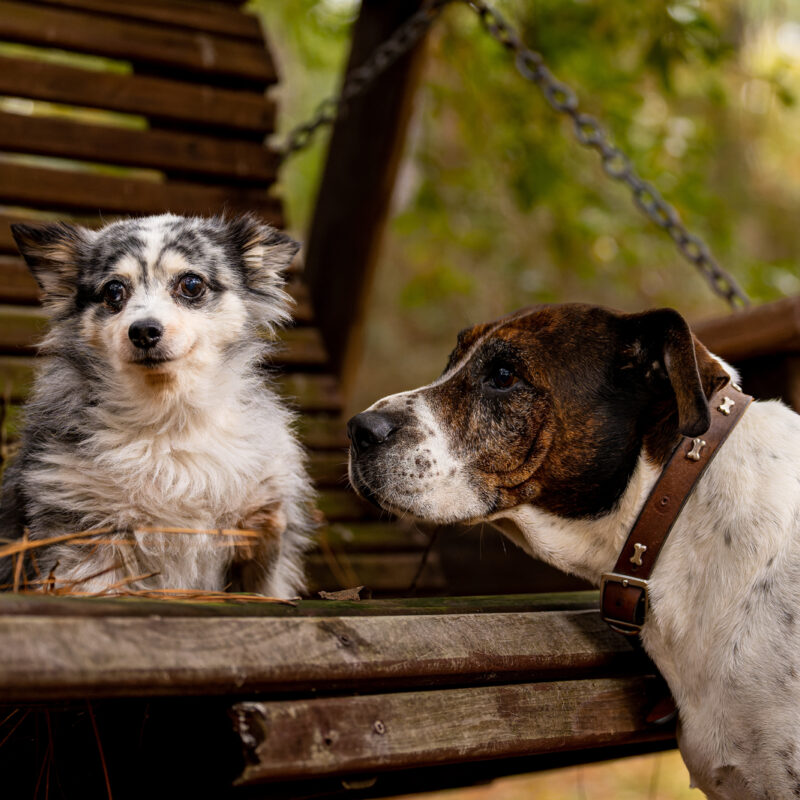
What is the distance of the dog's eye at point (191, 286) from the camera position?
255 cm

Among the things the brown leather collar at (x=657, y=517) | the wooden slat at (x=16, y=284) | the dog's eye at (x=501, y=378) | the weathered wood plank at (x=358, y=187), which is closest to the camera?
the brown leather collar at (x=657, y=517)

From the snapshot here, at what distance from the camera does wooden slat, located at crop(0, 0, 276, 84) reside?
4324 mm

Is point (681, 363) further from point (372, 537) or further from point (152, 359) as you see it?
point (372, 537)

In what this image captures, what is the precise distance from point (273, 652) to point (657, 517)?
102cm

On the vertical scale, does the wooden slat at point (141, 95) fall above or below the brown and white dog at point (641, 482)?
above

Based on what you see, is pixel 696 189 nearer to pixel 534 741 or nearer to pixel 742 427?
pixel 742 427

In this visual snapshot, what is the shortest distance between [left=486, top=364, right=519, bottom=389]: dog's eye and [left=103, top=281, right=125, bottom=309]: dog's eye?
3.47ft

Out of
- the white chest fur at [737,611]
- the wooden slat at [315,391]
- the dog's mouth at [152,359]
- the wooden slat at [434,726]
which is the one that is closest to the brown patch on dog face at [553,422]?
the white chest fur at [737,611]

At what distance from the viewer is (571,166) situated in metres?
6.62

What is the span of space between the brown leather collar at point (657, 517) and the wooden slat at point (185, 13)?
12.2ft

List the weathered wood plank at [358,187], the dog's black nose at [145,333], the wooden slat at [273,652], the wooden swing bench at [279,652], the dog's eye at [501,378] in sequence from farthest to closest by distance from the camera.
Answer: the weathered wood plank at [358,187]
the dog's eye at [501,378]
the dog's black nose at [145,333]
the wooden swing bench at [279,652]
the wooden slat at [273,652]

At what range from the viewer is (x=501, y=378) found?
7.93ft

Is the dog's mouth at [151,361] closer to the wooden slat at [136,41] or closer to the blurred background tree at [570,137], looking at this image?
the blurred background tree at [570,137]

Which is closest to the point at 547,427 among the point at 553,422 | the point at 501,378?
the point at 553,422
